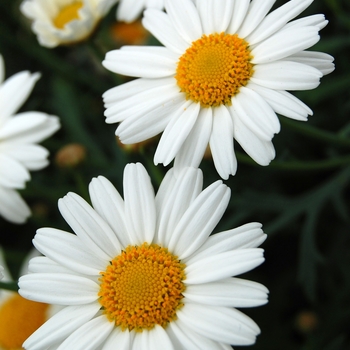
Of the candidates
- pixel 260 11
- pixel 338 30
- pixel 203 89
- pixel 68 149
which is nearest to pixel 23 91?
pixel 68 149

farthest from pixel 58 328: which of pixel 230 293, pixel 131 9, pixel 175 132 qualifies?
pixel 131 9

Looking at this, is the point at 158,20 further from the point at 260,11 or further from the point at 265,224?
the point at 265,224

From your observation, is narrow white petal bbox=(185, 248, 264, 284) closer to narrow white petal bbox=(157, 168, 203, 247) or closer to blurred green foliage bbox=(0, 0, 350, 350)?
narrow white petal bbox=(157, 168, 203, 247)

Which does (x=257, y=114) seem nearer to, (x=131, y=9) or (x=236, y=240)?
(x=236, y=240)

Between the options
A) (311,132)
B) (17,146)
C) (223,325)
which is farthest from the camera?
(17,146)

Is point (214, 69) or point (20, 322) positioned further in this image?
point (20, 322)

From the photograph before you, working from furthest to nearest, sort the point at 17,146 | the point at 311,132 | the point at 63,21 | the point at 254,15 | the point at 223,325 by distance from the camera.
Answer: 1. the point at 63,21
2. the point at 17,146
3. the point at 311,132
4. the point at 254,15
5. the point at 223,325

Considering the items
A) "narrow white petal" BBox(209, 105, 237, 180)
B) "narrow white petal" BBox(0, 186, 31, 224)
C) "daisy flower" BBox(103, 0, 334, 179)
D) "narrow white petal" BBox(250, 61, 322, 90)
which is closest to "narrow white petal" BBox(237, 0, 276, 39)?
"daisy flower" BBox(103, 0, 334, 179)
